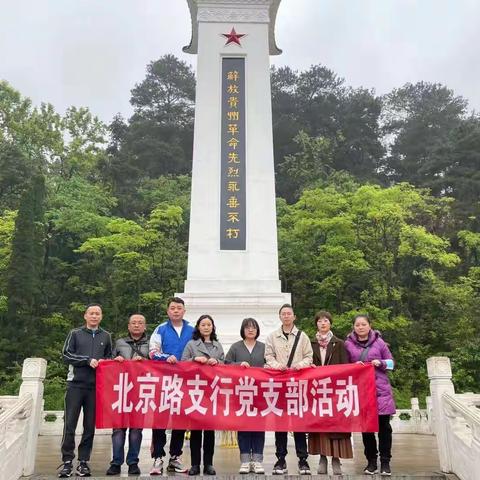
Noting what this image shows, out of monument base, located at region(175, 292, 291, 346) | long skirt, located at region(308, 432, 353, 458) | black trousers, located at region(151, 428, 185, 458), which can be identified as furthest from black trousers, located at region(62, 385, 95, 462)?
monument base, located at region(175, 292, 291, 346)

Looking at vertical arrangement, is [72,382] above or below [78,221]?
below

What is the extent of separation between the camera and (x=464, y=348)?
38.9 ft

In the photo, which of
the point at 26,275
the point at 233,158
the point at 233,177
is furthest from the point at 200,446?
the point at 26,275

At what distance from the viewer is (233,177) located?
8469 millimetres

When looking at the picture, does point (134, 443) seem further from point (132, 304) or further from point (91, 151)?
point (91, 151)

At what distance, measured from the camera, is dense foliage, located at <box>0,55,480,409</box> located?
13.5 metres

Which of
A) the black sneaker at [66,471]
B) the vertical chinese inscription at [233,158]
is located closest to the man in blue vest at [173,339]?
the black sneaker at [66,471]

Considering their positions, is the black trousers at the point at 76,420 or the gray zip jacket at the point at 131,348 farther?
the gray zip jacket at the point at 131,348

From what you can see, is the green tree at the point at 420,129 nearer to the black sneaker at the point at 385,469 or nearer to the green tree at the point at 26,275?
the green tree at the point at 26,275

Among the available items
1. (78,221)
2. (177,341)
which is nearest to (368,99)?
(78,221)

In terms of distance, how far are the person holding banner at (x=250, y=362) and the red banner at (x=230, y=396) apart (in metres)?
0.07

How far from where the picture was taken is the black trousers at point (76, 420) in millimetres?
3725

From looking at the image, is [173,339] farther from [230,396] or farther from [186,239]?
[186,239]

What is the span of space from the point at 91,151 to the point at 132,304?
9.47 m
